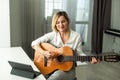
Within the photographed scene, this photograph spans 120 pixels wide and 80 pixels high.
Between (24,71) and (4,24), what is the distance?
4.12 feet

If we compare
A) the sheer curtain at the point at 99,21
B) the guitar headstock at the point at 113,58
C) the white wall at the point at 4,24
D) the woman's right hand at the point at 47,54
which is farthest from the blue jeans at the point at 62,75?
the sheer curtain at the point at 99,21

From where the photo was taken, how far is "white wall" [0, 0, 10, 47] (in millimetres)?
2795

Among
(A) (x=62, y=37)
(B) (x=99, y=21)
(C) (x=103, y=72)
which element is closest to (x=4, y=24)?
(A) (x=62, y=37)

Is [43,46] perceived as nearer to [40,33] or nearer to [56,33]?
[56,33]

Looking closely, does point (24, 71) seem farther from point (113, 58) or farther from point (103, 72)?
point (103, 72)

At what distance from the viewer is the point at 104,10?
507cm

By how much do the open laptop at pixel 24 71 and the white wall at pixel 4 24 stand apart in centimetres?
112

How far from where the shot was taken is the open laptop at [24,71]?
5.66ft

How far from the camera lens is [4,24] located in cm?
285

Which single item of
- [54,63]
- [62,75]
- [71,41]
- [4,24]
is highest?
[4,24]

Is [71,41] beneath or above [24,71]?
above

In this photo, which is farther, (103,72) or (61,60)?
(103,72)

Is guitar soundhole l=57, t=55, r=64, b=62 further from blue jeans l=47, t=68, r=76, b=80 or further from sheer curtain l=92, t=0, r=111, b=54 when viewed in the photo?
sheer curtain l=92, t=0, r=111, b=54

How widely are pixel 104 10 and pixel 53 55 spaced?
10.4 feet
